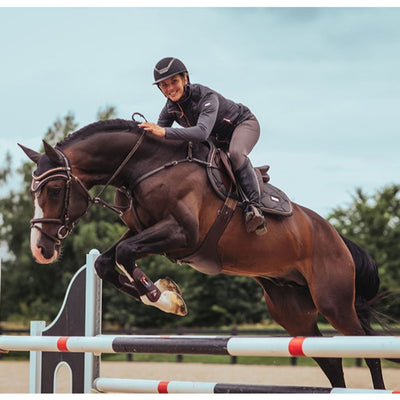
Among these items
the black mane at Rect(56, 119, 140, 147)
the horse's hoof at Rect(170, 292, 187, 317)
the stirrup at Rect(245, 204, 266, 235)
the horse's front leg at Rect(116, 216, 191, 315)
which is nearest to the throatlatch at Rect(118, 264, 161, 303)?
the horse's front leg at Rect(116, 216, 191, 315)

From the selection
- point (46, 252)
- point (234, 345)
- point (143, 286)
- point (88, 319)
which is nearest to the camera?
point (234, 345)

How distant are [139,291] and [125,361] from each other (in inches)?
598

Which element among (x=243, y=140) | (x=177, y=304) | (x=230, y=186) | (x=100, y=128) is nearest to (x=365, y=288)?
Answer: (x=230, y=186)

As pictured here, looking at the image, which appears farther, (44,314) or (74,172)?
(44,314)

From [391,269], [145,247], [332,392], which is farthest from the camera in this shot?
[391,269]

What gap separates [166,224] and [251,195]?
69 centimetres

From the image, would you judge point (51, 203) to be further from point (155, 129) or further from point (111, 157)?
point (155, 129)

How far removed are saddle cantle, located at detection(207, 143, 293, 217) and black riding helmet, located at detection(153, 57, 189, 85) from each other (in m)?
0.60

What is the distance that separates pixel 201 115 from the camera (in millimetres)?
4461

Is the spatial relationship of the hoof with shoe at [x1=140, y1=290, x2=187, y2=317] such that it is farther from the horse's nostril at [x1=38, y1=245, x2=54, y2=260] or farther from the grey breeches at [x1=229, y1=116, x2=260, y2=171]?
the grey breeches at [x1=229, y1=116, x2=260, y2=171]

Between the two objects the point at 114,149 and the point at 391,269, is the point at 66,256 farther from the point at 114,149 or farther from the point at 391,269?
the point at 114,149

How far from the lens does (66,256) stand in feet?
86.2

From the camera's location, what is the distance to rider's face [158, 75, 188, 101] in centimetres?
455

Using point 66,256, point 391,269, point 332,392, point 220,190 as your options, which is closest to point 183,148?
point 220,190
